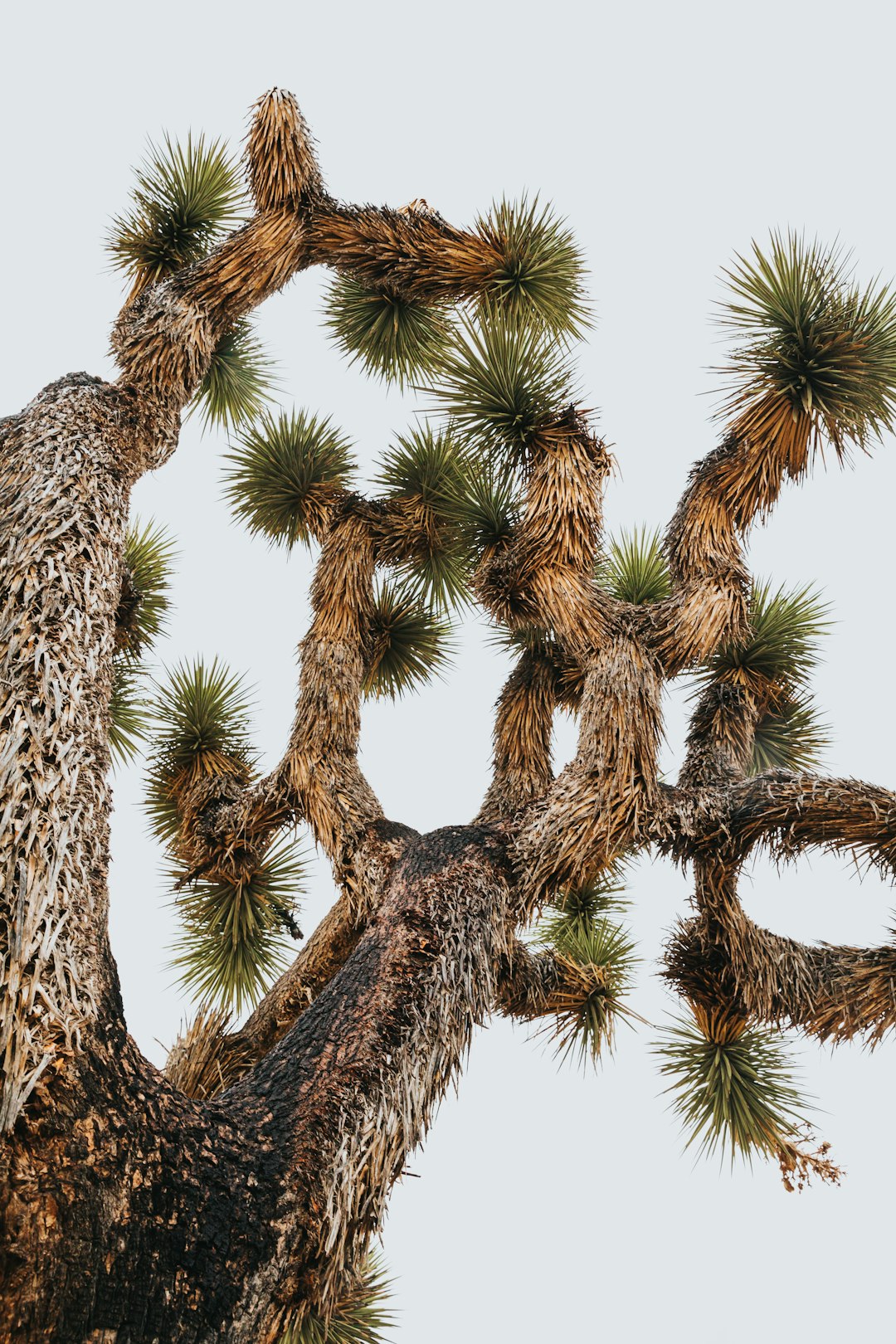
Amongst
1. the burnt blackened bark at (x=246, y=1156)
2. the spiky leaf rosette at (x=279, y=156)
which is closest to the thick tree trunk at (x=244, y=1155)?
the burnt blackened bark at (x=246, y=1156)

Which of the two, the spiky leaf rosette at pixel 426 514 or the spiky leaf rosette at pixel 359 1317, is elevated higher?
the spiky leaf rosette at pixel 426 514

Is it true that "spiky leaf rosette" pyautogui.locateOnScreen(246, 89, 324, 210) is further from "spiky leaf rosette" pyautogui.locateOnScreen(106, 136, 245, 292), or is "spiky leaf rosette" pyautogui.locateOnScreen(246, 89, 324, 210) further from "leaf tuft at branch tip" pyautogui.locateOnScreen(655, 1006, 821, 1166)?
"leaf tuft at branch tip" pyautogui.locateOnScreen(655, 1006, 821, 1166)

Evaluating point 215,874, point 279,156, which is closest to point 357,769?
point 215,874

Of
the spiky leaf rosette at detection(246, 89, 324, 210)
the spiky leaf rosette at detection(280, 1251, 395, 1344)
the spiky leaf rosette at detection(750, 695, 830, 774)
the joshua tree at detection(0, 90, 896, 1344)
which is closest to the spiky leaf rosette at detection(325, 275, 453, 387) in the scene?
the joshua tree at detection(0, 90, 896, 1344)

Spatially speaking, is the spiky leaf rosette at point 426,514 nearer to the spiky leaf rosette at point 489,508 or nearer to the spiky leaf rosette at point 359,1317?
the spiky leaf rosette at point 489,508

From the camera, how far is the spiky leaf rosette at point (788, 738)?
693 cm

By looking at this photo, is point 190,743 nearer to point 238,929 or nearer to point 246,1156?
point 238,929

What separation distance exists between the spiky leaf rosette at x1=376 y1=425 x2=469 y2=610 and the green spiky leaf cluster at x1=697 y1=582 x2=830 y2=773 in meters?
1.62

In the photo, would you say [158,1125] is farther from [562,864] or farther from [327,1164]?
[562,864]

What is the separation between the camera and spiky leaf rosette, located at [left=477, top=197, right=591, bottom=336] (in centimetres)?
645

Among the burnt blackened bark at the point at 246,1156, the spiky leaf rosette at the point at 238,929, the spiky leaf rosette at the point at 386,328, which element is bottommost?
the burnt blackened bark at the point at 246,1156

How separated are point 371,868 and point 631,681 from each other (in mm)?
1435

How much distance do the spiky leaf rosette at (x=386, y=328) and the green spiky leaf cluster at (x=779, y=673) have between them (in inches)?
96.3

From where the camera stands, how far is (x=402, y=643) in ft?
23.6
